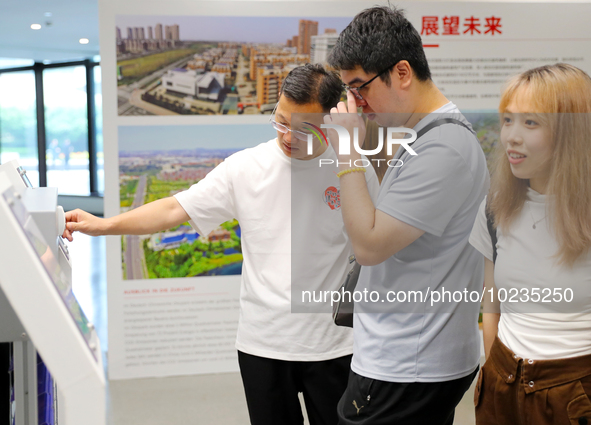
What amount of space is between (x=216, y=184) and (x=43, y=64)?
10.7 meters

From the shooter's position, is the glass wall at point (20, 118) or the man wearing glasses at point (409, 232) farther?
the glass wall at point (20, 118)

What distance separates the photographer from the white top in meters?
1.16

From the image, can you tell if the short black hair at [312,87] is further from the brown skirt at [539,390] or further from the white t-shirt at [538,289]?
the brown skirt at [539,390]

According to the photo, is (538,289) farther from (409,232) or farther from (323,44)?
(323,44)

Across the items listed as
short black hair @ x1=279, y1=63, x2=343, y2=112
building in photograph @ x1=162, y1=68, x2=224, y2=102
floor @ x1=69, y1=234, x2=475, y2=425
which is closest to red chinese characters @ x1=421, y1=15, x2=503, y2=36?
building in photograph @ x1=162, y1=68, x2=224, y2=102

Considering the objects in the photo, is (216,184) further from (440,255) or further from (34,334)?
(34,334)

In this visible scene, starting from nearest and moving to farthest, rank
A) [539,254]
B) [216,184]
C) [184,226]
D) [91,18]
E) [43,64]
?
1. [539,254]
2. [216,184]
3. [184,226]
4. [91,18]
5. [43,64]

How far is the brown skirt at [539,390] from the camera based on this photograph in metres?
1.13

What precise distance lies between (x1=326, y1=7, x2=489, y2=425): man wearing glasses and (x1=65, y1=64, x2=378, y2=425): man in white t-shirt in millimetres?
278

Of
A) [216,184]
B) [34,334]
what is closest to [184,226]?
[216,184]

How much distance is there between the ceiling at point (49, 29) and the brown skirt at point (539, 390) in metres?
6.38

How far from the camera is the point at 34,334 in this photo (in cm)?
52

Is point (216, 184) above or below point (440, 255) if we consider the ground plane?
above

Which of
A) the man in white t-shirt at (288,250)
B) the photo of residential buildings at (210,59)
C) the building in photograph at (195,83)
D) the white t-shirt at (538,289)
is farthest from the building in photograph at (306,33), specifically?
the white t-shirt at (538,289)
